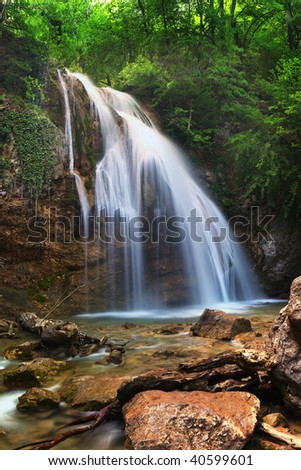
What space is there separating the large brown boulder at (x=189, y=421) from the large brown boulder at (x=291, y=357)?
39 cm

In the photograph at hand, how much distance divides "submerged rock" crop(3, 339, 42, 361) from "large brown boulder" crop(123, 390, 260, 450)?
2920 mm

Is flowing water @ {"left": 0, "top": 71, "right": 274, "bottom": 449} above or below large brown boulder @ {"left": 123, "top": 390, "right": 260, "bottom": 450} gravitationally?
above

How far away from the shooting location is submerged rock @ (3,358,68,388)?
4418 mm

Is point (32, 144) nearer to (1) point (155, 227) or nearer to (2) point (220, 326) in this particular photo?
(1) point (155, 227)

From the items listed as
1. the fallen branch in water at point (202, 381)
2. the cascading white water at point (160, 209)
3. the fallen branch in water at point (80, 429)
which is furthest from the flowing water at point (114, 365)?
the cascading white water at point (160, 209)

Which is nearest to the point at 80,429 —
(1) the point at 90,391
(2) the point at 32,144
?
(1) the point at 90,391

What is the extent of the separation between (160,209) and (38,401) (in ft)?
27.9

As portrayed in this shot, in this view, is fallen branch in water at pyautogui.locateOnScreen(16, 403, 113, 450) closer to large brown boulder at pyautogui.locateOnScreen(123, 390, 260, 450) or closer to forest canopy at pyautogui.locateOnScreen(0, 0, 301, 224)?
large brown boulder at pyautogui.locateOnScreen(123, 390, 260, 450)

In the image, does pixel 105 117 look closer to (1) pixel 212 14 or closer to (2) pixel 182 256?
(2) pixel 182 256

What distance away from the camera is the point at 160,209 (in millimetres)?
11852

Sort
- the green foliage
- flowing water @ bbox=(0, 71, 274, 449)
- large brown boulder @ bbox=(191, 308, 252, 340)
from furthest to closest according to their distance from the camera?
flowing water @ bbox=(0, 71, 274, 449) < the green foliage < large brown boulder @ bbox=(191, 308, 252, 340)

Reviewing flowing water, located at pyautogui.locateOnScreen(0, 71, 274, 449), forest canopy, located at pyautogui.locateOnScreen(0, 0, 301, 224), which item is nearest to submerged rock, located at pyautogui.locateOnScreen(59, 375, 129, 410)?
flowing water, located at pyautogui.locateOnScreen(0, 71, 274, 449)

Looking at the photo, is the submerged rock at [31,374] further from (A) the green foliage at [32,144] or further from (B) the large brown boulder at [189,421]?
(A) the green foliage at [32,144]

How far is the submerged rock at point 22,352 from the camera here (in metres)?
5.63
